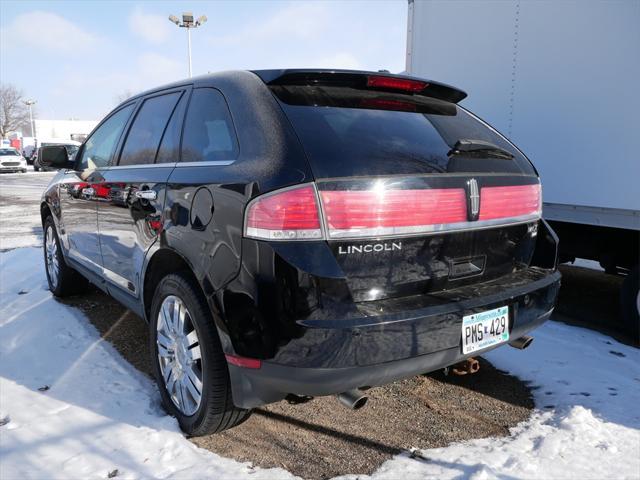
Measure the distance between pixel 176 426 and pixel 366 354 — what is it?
124 centimetres

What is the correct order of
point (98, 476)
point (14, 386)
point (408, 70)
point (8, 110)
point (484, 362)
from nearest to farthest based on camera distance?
point (98, 476)
point (14, 386)
point (484, 362)
point (408, 70)
point (8, 110)

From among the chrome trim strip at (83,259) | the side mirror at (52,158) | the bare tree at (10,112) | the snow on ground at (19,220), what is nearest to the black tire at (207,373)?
the chrome trim strip at (83,259)

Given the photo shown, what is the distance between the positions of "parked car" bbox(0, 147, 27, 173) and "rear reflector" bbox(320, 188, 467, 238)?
32.7 m

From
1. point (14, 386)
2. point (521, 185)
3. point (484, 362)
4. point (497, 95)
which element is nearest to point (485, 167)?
point (521, 185)

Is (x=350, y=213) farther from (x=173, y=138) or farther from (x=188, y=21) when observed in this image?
(x=188, y=21)

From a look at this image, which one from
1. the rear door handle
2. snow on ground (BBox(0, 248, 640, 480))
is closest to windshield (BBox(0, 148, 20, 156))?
snow on ground (BBox(0, 248, 640, 480))

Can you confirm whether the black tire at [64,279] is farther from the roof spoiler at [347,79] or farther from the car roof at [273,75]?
the roof spoiler at [347,79]

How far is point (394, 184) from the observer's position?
2.00m

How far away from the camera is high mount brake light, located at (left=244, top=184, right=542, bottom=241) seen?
73.9 inches

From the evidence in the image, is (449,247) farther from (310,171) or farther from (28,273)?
(28,273)

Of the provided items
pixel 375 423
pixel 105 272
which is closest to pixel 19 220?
pixel 105 272

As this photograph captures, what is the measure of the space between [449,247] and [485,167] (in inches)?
18.8

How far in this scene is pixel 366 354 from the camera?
1855 millimetres

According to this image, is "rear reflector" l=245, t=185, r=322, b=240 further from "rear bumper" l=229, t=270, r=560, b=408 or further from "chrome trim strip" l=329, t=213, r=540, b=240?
"rear bumper" l=229, t=270, r=560, b=408
